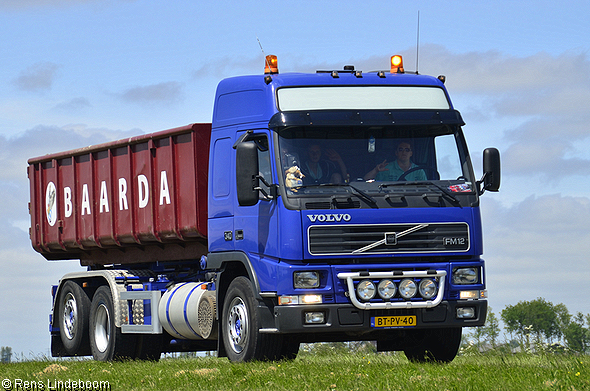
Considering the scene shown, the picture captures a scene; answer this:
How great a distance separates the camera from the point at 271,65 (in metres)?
12.9

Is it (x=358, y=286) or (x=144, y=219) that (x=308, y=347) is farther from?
(x=358, y=286)

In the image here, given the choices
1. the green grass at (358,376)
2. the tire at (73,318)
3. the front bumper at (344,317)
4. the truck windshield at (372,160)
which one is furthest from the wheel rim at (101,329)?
the truck windshield at (372,160)

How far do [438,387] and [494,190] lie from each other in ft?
13.8

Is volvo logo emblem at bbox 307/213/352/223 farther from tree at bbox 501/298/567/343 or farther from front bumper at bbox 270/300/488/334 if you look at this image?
tree at bbox 501/298/567/343

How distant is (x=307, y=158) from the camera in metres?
11.5

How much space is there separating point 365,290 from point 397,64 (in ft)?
12.2

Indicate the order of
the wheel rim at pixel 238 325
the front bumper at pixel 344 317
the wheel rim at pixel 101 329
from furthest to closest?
1. the wheel rim at pixel 101 329
2. the wheel rim at pixel 238 325
3. the front bumper at pixel 344 317

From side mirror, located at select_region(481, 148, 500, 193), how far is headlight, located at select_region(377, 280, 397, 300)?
5.78ft

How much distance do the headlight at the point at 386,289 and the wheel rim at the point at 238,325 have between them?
1816 millimetres

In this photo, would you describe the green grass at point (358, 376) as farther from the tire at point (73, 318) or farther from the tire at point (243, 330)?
the tire at point (73, 318)

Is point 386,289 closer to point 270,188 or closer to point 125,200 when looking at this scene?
point 270,188

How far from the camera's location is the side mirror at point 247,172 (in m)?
11.3

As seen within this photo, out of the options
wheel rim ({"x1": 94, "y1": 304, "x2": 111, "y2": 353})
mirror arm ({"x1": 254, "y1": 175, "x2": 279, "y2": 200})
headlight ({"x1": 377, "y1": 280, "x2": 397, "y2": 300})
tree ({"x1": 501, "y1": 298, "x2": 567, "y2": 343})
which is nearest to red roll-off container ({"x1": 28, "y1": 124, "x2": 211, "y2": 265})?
wheel rim ({"x1": 94, "y1": 304, "x2": 111, "y2": 353})

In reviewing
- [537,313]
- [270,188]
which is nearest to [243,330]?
[270,188]
